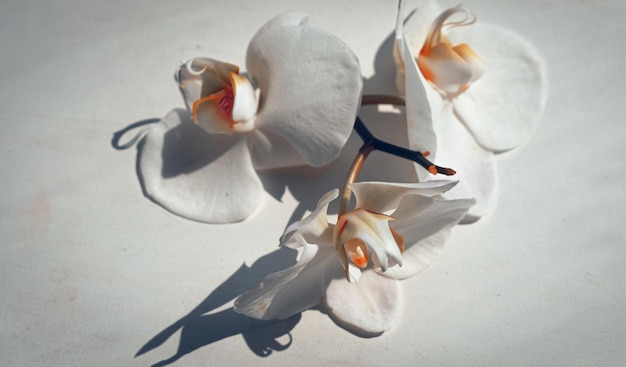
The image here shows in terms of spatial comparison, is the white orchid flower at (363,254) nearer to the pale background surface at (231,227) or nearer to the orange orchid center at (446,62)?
the pale background surface at (231,227)

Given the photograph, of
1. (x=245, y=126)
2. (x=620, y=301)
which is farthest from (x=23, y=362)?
(x=620, y=301)

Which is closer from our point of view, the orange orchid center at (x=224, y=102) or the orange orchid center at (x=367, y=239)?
the orange orchid center at (x=367, y=239)

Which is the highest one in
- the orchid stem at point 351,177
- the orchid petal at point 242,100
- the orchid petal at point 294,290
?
the orchid petal at point 242,100

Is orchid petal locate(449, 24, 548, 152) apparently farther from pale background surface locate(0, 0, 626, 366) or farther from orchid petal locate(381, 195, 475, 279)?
orchid petal locate(381, 195, 475, 279)

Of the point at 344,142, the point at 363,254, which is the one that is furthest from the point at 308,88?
the point at 363,254

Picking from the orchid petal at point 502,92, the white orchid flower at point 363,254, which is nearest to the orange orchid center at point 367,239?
the white orchid flower at point 363,254

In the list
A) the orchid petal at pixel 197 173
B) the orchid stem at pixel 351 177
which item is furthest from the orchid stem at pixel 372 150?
the orchid petal at pixel 197 173

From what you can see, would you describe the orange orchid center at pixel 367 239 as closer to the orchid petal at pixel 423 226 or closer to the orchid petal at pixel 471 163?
the orchid petal at pixel 423 226

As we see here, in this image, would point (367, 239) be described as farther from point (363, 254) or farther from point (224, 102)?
point (224, 102)

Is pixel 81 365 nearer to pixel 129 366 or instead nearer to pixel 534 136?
pixel 129 366

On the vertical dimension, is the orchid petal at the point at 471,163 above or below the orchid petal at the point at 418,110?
below
